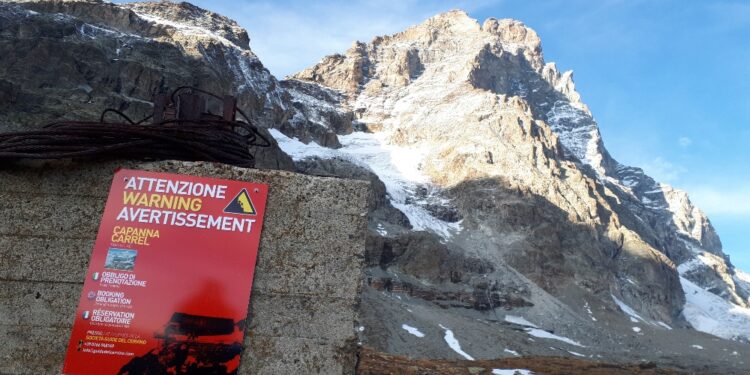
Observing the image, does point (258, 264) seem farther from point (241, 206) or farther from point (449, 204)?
point (449, 204)

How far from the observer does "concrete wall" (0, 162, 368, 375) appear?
12.8ft

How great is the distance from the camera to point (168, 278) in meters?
4.02

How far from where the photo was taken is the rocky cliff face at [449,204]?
86.4m

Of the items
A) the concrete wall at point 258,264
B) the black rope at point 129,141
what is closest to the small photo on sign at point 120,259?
the concrete wall at point 258,264

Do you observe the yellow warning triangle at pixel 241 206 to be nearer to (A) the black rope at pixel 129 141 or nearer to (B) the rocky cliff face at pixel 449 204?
(A) the black rope at pixel 129 141

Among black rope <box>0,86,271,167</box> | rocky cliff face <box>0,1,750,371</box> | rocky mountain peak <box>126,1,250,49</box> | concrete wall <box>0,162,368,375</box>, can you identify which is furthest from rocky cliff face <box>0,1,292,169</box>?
concrete wall <box>0,162,368,375</box>

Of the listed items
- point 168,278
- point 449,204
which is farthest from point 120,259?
point 449,204

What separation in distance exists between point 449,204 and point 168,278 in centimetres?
14359

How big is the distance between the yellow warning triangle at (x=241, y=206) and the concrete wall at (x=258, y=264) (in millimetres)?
128

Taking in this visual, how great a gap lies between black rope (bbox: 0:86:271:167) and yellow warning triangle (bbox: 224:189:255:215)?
0.47m

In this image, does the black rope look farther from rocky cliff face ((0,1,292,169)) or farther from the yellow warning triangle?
rocky cliff face ((0,1,292,169))

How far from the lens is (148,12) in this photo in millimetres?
185500

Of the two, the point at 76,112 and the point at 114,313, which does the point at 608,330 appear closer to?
the point at 76,112

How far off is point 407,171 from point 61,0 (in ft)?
330
